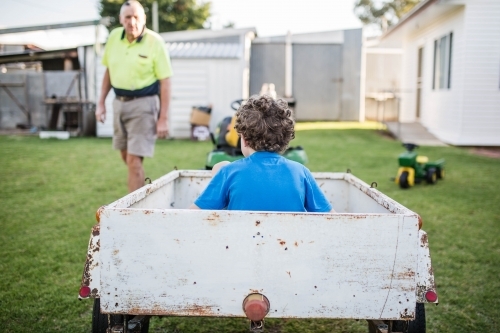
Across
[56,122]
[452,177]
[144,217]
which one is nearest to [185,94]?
[56,122]

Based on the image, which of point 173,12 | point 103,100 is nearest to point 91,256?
point 103,100

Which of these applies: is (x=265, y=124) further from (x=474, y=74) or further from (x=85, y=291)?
(x=474, y=74)

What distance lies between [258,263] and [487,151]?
34.6 feet

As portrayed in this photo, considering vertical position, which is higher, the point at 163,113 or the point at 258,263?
the point at 163,113

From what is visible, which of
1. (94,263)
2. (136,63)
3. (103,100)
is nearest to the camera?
(94,263)

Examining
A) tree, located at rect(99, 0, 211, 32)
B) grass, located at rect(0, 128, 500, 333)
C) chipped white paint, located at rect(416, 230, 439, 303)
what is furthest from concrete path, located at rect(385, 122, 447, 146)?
tree, located at rect(99, 0, 211, 32)

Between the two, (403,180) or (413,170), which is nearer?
(403,180)

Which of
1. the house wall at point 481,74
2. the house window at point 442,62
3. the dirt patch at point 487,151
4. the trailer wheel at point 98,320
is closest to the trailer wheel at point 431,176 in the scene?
the dirt patch at point 487,151

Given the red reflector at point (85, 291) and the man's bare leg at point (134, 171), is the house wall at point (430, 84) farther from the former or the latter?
the red reflector at point (85, 291)

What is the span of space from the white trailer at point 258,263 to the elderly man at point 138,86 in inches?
111

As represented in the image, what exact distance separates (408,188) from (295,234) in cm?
537

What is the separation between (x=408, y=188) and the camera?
22.2 ft

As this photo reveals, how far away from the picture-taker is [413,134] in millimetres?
13484

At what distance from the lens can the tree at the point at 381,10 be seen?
4472 cm
